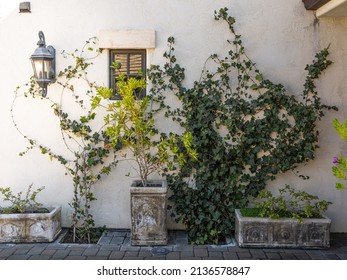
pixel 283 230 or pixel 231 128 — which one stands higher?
pixel 231 128

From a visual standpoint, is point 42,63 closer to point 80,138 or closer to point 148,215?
point 80,138

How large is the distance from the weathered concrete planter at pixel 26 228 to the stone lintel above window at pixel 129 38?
230cm

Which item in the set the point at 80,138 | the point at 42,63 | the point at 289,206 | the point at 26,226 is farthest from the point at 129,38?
the point at 289,206

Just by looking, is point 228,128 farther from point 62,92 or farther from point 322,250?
point 62,92

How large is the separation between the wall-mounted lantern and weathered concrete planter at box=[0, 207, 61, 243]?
155 cm

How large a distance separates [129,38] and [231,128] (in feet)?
5.68

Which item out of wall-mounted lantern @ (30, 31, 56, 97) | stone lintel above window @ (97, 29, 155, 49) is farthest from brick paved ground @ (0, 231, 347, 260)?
stone lintel above window @ (97, 29, 155, 49)

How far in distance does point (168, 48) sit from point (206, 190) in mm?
1898

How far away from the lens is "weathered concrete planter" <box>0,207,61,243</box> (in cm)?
531

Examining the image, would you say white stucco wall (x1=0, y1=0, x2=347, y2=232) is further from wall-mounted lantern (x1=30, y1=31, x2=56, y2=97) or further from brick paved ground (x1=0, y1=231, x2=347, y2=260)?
brick paved ground (x1=0, y1=231, x2=347, y2=260)

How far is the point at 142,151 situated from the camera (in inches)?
215

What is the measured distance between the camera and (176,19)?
5.69 metres

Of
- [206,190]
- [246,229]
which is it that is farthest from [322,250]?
[206,190]

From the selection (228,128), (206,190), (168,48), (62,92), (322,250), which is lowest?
(322,250)
